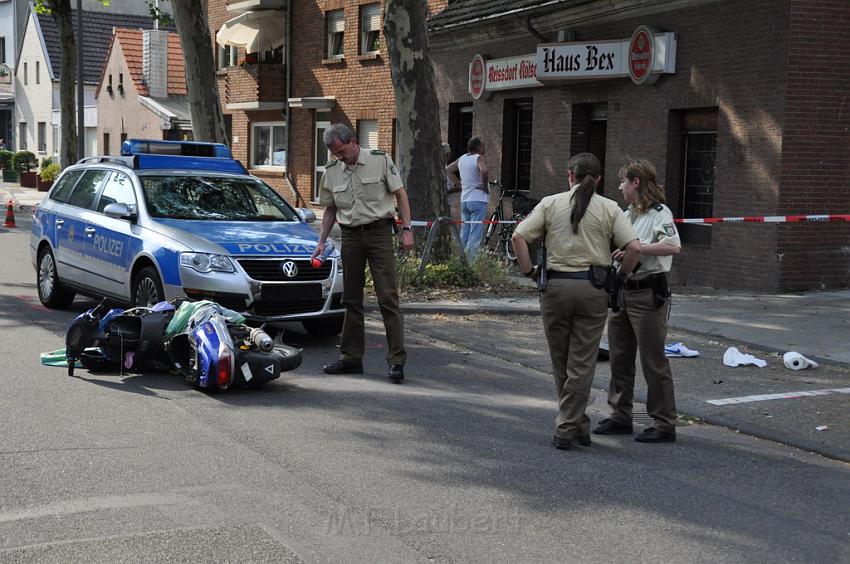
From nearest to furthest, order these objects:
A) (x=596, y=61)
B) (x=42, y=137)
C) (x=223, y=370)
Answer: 1. (x=223, y=370)
2. (x=596, y=61)
3. (x=42, y=137)

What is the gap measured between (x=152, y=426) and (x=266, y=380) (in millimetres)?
1295

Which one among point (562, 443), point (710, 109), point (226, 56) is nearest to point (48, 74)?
point (226, 56)

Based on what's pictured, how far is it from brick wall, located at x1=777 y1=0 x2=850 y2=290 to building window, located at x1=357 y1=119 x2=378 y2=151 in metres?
13.8

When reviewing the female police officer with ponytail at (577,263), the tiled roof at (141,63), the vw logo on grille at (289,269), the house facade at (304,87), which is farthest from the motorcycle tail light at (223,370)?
the tiled roof at (141,63)

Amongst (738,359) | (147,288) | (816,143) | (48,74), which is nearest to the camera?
(738,359)

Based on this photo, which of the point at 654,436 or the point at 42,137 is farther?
the point at 42,137

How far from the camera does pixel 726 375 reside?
9305 millimetres

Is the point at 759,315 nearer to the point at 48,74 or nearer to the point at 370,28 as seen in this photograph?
the point at 370,28

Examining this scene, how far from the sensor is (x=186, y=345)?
27.1 feet

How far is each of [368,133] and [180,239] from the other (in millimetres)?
17729

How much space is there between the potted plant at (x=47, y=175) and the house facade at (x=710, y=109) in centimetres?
2289

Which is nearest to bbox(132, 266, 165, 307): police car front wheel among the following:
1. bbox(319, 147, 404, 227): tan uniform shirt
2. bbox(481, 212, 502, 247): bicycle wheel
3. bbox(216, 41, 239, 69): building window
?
bbox(319, 147, 404, 227): tan uniform shirt

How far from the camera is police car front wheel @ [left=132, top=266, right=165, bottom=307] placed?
9.88 meters

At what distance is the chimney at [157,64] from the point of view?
130 ft
